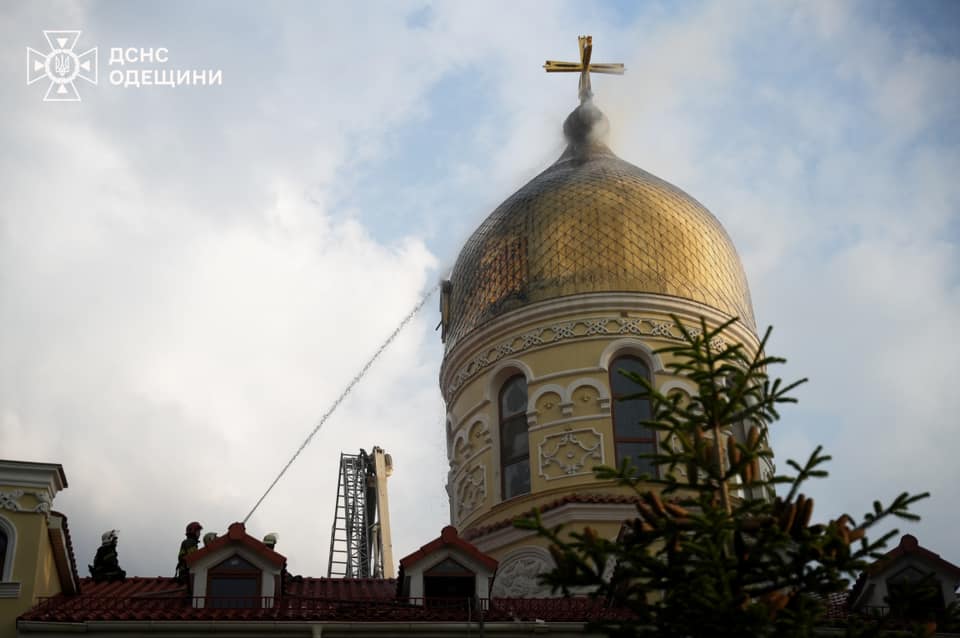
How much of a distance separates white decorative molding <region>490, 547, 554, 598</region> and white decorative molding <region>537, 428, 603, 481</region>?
1.57 metres

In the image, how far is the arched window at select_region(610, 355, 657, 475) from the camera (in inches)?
1021

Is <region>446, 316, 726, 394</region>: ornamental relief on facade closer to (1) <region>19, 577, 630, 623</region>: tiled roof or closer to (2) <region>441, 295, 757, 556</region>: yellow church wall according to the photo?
(2) <region>441, 295, 757, 556</region>: yellow church wall

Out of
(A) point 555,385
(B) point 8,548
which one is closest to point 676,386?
(A) point 555,385

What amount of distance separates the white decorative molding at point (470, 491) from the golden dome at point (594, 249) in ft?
10.2

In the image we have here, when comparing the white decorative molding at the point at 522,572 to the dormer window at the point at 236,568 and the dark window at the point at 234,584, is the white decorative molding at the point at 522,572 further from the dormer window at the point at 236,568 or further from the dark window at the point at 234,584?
the dark window at the point at 234,584

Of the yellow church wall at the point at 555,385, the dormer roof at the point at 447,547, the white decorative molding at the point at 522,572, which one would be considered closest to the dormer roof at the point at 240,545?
the dormer roof at the point at 447,547

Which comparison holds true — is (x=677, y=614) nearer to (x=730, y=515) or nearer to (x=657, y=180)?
(x=730, y=515)

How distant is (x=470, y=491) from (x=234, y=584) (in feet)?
24.2

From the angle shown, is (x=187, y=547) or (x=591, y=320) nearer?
(x=187, y=547)

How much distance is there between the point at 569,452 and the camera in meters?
26.0

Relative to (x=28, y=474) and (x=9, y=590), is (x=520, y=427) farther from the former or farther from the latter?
(x=9, y=590)

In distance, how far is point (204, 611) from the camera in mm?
20047

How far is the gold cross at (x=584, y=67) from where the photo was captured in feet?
110

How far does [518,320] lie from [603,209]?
3014mm
